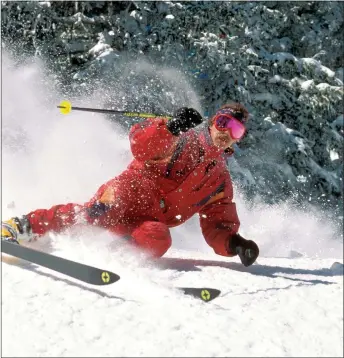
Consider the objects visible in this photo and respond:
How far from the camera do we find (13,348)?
2.01 m

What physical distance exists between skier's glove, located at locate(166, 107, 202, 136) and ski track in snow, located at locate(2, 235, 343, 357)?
1011 millimetres

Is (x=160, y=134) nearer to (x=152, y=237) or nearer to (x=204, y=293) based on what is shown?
(x=152, y=237)

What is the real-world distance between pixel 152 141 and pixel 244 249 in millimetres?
1087

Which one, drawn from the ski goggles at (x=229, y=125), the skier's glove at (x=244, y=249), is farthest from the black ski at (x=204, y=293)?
the ski goggles at (x=229, y=125)

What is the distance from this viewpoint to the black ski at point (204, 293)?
2.68 meters

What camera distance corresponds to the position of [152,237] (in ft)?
11.8

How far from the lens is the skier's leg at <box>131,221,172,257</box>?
11.6ft

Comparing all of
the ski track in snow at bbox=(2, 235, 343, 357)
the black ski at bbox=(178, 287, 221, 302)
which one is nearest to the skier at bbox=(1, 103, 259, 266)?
the ski track in snow at bbox=(2, 235, 343, 357)

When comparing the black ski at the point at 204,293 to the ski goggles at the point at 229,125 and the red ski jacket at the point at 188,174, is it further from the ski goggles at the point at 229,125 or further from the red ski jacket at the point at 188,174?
the ski goggles at the point at 229,125

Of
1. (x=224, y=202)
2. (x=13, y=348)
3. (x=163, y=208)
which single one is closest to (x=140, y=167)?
(x=163, y=208)

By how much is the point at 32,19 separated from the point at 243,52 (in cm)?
456

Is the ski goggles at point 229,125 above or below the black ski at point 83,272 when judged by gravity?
above

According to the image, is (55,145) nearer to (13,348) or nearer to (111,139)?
(111,139)

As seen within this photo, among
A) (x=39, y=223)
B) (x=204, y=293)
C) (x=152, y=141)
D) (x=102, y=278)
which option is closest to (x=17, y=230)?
(x=39, y=223)
